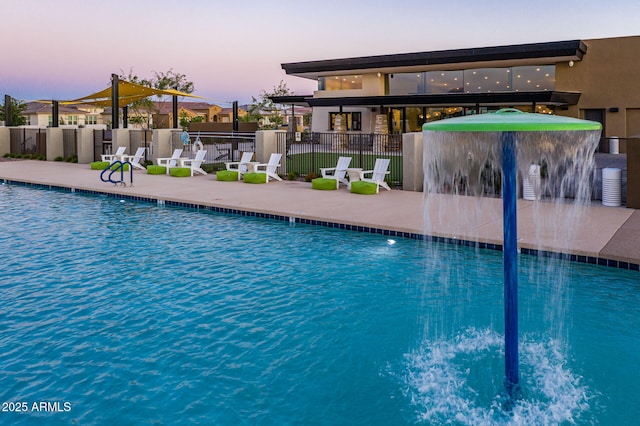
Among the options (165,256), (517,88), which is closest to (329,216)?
(165,256)

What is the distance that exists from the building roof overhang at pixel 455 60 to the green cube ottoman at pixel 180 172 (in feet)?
60.5

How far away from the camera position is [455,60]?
109 feet

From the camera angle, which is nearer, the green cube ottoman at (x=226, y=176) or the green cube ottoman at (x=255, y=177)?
the green cube ottoman at (x=255, y=177)

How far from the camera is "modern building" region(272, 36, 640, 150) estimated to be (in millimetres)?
30344

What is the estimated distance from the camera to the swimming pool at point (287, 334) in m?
4.88

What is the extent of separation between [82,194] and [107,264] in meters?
9.05

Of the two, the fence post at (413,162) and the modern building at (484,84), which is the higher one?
the modern building at (484,84)

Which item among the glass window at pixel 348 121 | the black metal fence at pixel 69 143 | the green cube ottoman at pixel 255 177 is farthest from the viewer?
the glass window at pixel 348 121

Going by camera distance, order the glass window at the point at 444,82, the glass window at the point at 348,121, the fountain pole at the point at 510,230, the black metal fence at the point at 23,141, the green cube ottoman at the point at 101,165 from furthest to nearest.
A: the glass window at the point at 348,121, the glass window at the point at 444,82, the black metal fence at the point at 23,141, the green cube ottoman at the point at 101,165, the fountain pole at the point at 510,230

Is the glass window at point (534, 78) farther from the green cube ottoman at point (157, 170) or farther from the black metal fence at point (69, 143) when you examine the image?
the black metal fence at point (69, 143)

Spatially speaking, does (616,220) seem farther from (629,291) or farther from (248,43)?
(248,43)

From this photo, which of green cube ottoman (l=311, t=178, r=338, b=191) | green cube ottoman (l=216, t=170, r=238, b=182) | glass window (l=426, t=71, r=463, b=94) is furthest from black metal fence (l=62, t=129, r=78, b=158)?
glass window (l=426, t=71, r=463, b=94)

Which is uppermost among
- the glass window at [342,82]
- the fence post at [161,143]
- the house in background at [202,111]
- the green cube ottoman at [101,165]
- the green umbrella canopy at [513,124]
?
the house in background at [202,111]

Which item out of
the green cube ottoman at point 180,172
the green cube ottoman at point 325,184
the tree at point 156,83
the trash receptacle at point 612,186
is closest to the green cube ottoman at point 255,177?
the green cube ottoman at point 325,184
